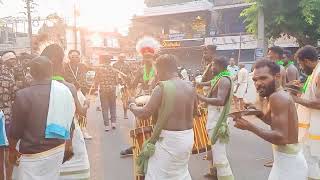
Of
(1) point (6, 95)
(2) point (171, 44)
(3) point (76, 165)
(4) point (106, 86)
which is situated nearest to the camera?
(3) point (76, 165)

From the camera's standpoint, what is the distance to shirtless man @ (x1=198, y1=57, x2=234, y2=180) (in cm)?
576

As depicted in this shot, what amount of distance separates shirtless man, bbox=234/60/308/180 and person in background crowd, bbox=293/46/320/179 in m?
1.05

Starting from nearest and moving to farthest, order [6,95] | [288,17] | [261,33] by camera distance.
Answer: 1. [6,95]
2. [261,33]
3. [288,17]

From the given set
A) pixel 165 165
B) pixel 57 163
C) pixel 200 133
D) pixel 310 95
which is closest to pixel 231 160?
pixel 200 133

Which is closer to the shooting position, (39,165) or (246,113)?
(246,113)

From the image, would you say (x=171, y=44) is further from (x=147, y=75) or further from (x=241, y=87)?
(x=147, y=75)

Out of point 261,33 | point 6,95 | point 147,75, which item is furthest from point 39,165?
point 261,33

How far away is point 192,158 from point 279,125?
15.5ft

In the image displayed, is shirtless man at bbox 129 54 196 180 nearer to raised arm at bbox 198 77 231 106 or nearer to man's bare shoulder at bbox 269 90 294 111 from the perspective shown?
man's bare shoulder at bbox 269 90 294 111

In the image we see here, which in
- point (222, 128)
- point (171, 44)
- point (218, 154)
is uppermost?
point (171, 44)

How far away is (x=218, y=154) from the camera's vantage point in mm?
5809

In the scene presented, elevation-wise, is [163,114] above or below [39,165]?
above

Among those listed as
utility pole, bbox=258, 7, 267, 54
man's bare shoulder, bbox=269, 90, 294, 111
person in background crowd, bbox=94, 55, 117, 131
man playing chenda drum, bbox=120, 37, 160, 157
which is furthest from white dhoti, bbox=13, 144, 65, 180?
utility pole, bbox=258, 7, 267, 54

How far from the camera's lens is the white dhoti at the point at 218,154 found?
18.8ft
